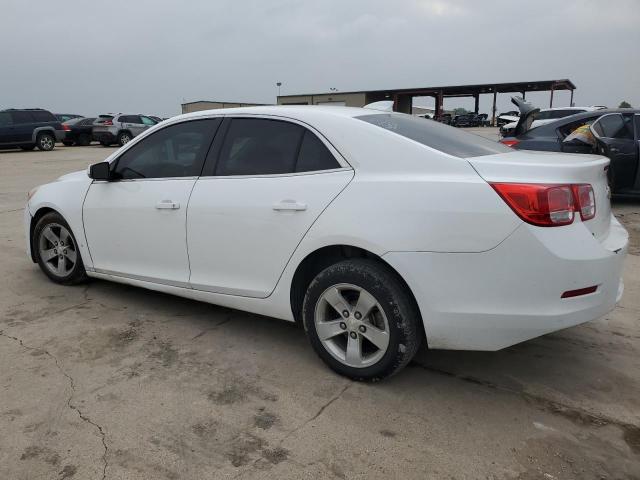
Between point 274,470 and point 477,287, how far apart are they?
4.08 ft

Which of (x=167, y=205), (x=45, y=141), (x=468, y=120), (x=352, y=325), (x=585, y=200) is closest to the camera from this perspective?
(x=585, y=200)

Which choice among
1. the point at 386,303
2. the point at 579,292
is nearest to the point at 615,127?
the point at 579,292

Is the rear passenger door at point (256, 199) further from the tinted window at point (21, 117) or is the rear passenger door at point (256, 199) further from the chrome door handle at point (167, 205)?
the tinted window at point (21, 117)

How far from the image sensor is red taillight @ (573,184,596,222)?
97.3 inches

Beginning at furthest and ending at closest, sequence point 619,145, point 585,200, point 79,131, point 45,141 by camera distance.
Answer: point 79,131, point 45,141, point 619,145, point 585,200

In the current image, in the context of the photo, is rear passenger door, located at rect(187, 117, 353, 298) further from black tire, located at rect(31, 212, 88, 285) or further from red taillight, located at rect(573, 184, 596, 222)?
black tire, located at rect(31, 212, 88, 285)

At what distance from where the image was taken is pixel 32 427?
2.52 m

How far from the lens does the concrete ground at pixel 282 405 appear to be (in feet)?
7.38

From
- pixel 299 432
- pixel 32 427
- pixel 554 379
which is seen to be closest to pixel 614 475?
pixel 554 379

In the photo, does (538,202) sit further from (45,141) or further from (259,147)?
(45,141)

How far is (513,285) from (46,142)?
79.4ft

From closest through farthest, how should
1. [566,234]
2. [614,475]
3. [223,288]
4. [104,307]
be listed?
1. [614,475]
2. [566,234]
3. [223,288]
4. [104,307]

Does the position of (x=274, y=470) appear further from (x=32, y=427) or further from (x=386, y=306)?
(x=32, y=427)

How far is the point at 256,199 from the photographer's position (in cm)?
308
